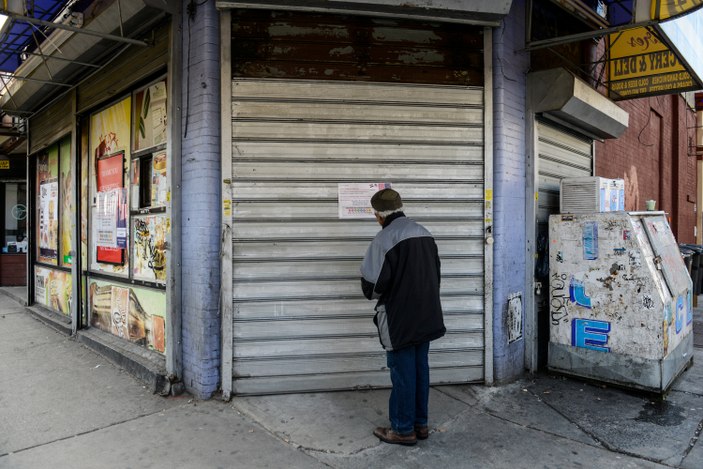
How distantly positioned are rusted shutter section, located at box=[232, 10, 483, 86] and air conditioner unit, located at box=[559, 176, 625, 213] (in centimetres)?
159

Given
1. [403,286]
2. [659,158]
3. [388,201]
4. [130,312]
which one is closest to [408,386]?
[403,286]

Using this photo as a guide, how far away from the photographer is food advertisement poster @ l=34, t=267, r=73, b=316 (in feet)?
25.2

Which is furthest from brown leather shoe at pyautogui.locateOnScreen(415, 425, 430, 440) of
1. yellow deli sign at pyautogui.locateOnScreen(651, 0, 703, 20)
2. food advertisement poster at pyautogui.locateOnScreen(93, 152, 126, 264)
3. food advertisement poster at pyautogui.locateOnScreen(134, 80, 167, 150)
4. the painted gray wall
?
food advertisement poster at pyautogui.locateOnScreen(93, 152, 126, 264)

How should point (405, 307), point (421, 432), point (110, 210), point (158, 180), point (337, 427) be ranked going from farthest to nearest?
1. point (110, 210)
2. point (158, 180)
3. point (337, 427)
4. point (421, 432)
5. point (405, 307)

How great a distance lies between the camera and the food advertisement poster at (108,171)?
19.6ft

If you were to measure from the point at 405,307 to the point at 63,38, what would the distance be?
540 centimetres

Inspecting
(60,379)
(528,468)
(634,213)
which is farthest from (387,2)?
(60,379)

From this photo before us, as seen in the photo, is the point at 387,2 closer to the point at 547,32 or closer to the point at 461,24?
the point at 461,24

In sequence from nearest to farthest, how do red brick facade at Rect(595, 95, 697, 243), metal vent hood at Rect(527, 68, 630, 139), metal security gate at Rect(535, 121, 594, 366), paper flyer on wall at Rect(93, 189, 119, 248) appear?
metal vent hood at Rect(527, 68, 630, 139) → metal security gate at Rect(535, 121, 594, 366) → paper flyer on wall at Rect(93, 189, 119, 248) → red brick facade at Rect(595, 95, 697, 243)

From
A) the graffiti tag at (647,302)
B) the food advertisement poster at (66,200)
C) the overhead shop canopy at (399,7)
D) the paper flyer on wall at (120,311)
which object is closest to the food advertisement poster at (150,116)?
the overhead shop canopy at (399,7)

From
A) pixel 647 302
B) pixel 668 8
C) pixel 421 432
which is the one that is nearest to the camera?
pixel 421 432

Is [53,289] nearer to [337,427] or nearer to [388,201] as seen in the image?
[337,427]

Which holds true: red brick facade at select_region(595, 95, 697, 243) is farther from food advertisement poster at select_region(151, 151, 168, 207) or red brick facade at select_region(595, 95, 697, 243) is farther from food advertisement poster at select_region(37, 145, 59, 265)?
food advertisement poster at select_region(37, 145, 59, 265)

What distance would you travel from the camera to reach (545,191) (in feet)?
18.3
